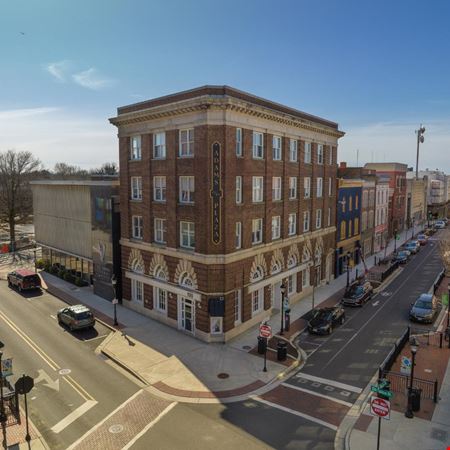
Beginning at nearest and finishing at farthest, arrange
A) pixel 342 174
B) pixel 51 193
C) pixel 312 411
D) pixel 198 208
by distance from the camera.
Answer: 1. pixel 312 411
2. pixel 198 208
3. pixel 51 193
4. pixel 342 174

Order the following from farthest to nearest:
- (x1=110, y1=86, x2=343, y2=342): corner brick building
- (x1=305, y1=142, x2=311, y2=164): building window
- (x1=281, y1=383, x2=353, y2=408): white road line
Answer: (x1=305, y1=142, x2=311, y2=164): building window < (x1=110, y1=86, x2=343, y2=342): corner brick building < (x1=281, y1=383, x2=353, y2=408): white road line

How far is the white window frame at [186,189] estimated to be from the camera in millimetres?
25734

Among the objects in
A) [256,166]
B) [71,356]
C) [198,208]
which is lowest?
[71,356]

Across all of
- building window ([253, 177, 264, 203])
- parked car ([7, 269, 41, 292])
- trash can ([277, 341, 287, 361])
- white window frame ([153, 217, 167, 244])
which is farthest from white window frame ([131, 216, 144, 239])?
A: trash can ([277, 341, 287, 361])

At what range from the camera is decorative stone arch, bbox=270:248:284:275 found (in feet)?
99.7

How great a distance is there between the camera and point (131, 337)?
26016 mm

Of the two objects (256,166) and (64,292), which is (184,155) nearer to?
(256,166)

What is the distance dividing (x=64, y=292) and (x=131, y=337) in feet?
44.2

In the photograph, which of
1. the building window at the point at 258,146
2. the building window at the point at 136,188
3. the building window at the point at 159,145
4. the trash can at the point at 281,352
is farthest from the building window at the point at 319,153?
the trash can at the point at 281,352

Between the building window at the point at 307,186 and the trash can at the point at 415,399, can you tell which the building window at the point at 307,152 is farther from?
the trash can at the point at 415,399

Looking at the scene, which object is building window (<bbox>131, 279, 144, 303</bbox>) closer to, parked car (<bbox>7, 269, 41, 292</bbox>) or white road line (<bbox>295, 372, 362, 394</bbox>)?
parked car (<bbox>7, 269, 41, 292</bbox>)

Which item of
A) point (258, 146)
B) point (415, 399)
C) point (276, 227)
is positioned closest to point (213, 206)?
point (258, 146)

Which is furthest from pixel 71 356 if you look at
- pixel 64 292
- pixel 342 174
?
pixel 342 174

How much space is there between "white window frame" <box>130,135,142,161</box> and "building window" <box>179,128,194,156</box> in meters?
4.92
